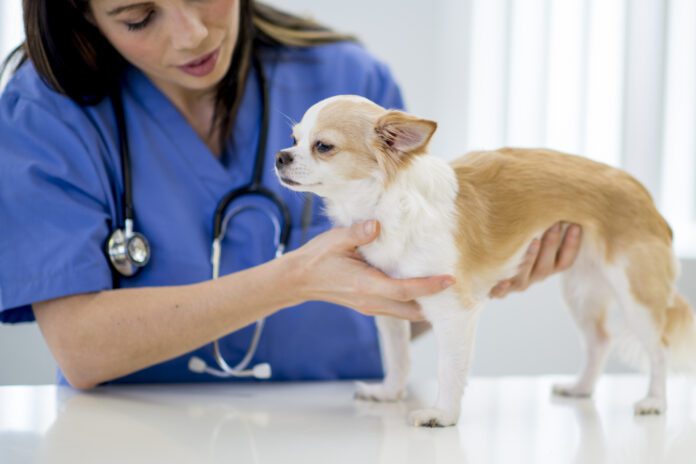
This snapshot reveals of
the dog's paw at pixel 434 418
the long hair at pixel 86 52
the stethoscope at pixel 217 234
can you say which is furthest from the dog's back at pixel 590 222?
the long hair at pixel 86 52

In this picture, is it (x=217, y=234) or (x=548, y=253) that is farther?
(x=217, y=234)

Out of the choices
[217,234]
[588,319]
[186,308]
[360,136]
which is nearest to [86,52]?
[217,234]

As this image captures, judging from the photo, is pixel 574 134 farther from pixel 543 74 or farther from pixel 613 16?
pixel 613 16

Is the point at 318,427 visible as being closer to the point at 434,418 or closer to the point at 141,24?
the point at 434,418

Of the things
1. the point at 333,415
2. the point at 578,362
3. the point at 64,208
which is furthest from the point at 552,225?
the point at 578,362

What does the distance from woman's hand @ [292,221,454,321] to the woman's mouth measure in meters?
0.38

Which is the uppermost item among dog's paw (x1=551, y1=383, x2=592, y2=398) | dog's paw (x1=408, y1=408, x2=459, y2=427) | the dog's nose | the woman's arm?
the dog's nose

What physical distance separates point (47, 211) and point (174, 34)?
0.34m

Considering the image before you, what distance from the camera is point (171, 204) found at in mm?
1428

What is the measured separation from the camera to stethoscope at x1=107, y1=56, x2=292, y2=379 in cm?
134

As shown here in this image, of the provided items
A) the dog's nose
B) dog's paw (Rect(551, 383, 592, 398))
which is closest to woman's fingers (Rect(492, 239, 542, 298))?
dog's paw (Rect(551, 383, 592, 398))

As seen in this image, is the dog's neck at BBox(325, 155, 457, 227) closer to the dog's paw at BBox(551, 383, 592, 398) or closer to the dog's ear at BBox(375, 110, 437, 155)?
the dog's ear at BBox(375, 110, 437, 155)

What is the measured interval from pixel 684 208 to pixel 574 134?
1.50 ft

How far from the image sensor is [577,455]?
1.03 metres
